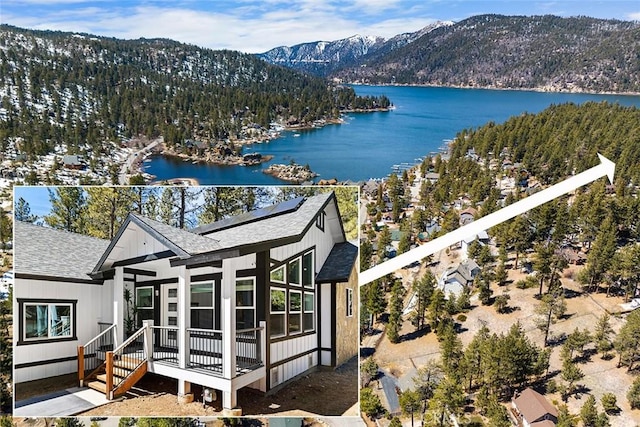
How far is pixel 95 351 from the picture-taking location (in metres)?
3.22

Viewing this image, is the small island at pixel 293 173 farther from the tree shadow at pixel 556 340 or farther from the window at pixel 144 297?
the window at pixel 144 297

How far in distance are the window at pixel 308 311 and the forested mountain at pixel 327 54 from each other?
2717 cm

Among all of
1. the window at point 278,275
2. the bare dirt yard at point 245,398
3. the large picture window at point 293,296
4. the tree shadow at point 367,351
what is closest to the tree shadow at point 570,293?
the tree shadow at point 367,351

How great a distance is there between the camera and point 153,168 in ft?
44.9

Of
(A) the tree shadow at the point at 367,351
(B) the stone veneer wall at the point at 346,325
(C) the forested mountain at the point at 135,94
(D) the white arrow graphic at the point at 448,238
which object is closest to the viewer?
(D) the white arrow graphic at the point at 448,238

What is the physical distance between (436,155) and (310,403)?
1380 cm

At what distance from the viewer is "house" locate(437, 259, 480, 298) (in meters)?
13.5

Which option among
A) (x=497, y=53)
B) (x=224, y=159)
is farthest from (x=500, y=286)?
(x=497, y=53)

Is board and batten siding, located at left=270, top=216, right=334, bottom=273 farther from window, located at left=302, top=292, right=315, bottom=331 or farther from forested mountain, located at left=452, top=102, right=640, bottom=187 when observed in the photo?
forested mountain, located at left=452, top=102, right=640, bottom=187

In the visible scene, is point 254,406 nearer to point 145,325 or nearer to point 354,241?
point 145,325

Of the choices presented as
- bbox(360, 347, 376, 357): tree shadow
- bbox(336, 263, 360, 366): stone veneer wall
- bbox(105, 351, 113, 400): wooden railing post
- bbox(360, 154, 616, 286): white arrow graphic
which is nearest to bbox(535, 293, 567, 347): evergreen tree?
bbox(360, 347, 376, 357): tree shadow

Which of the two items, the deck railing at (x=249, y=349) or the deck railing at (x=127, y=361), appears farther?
the deck railing at (x=127, y=361)

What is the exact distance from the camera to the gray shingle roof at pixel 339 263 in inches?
126

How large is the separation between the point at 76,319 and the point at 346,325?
1556mm
